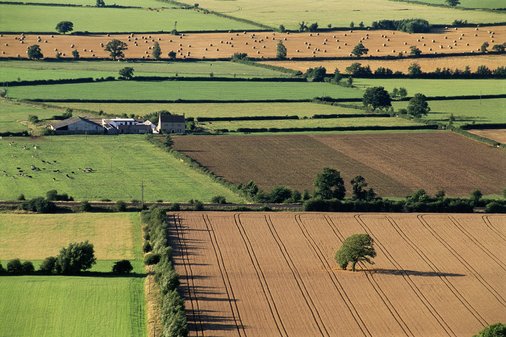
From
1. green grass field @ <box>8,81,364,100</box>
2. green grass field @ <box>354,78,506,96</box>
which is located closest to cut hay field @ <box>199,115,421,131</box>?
green grass field @ <box>8,81,364,100</box>

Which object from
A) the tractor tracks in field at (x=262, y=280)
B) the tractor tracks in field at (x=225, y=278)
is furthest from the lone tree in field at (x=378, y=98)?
the tractor tracks in field at (x=225, y=278)

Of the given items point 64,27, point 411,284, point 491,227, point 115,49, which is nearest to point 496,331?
point 411,284

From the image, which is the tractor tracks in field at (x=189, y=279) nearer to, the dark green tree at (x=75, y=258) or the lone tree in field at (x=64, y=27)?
the dark green tree at (x=75, y=258)

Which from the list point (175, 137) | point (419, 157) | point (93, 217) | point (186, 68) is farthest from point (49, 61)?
point (93, 217)

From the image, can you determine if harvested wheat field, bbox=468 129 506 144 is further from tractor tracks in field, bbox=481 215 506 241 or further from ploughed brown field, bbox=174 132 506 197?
tractor tracks in field, bbox=481 215 506 241

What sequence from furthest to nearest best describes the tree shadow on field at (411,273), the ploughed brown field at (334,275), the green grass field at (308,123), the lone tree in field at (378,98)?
the lone tree in field at (378,98), the green grass field at (308,123), the tree shadow on field at (411,273), the ploughed brown field at (334,275)

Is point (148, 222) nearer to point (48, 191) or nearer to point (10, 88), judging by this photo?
point (48, 191)
